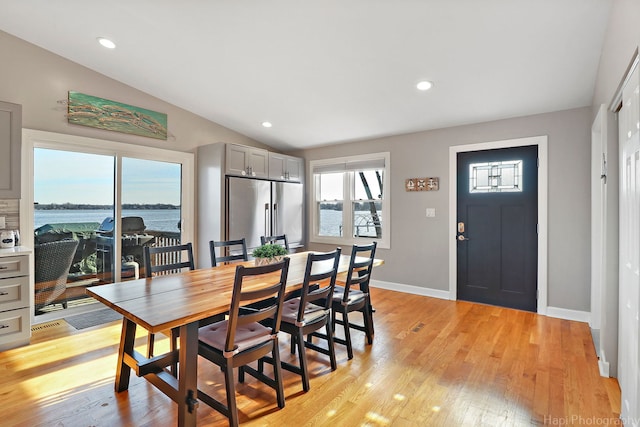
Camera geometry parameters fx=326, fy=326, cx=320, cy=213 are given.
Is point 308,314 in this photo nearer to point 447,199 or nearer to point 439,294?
point 439,294

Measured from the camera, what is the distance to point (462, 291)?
4.41 meters

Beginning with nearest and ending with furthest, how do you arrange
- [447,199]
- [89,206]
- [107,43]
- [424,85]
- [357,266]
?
[357,266] < [107,43] < [424,85] < [89,206] < [447,199]

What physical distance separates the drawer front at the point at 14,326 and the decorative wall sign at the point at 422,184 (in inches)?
A: 178

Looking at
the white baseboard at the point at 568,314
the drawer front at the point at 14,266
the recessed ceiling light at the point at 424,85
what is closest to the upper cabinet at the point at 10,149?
the drawer front at the point at 14,266

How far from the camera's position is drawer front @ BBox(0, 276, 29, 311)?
280cm

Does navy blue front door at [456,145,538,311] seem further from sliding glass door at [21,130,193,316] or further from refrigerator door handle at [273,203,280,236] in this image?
sliding glass door at [21,130,193,316]

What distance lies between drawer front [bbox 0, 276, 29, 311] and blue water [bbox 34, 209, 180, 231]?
813 millimetres

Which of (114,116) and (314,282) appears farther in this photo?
(114,116)

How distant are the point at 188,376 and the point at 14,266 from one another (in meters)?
2.31

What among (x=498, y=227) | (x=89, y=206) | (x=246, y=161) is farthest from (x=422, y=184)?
(x=89, y=206)

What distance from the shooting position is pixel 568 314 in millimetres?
3688

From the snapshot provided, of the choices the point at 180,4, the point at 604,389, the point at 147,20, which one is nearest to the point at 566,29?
the point at 604,389

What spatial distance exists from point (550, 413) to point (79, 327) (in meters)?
4.13

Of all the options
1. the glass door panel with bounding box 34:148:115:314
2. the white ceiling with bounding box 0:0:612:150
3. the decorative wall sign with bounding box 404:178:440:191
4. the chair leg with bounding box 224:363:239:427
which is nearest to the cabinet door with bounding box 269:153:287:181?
the white ceiling with bounding box 0:0:612:150
